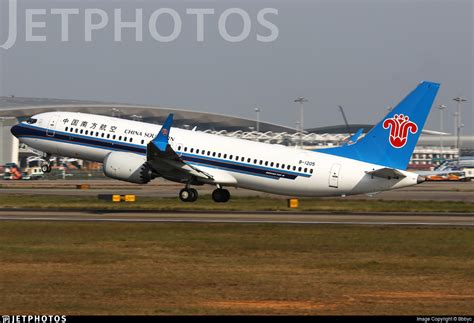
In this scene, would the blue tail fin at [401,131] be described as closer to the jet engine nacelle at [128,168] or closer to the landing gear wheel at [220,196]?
the landing gear wheel at [220,196]

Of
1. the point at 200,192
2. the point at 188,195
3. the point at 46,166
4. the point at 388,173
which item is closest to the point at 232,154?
the point at 188,195

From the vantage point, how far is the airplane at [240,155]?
52.9 m

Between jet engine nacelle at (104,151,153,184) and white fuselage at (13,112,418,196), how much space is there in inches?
47.6

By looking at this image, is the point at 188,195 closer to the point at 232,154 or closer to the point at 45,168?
the point at 232,154

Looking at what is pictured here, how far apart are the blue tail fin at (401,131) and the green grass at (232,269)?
11570 mm

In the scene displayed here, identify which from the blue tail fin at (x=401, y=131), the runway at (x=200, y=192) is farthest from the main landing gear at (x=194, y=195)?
the runway at (x=200, y=192)

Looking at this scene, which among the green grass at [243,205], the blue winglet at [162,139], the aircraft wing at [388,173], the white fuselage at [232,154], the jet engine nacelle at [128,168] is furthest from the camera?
the green grass at [243,205]

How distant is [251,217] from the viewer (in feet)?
159

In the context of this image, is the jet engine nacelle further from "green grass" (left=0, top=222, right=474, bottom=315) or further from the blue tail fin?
the blue tail fin

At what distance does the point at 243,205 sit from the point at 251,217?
10.8m

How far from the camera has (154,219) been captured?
4616cm

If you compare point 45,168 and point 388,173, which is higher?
point 388,173

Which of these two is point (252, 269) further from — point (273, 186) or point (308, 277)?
point (273, 186)

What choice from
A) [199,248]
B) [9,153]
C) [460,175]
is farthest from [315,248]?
[9,153]
